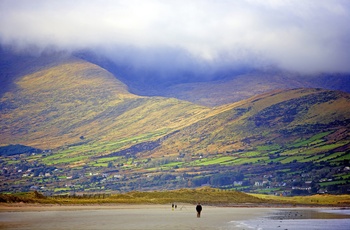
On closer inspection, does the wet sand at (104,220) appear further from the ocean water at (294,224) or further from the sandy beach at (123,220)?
the ocean water at (294,224)

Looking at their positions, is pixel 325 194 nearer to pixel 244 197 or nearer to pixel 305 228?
pixel 244 197

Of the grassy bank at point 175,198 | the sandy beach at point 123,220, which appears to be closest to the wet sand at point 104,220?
the sandy beach at point 123,220

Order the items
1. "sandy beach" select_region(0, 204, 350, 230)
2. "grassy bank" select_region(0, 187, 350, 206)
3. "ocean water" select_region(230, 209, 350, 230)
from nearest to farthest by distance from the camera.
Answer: "sandy beach" select_region(0, 204, 350, 230)
"ocean water" select_region(230, 209, 350, 230)
"grassy bank" select_region(0, 187, 350, 206)

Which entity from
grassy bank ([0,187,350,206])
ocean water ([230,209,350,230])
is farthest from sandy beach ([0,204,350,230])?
grassy bank ([0,187,350,206])

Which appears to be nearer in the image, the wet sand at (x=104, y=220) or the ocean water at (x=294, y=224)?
the wet sand at (x=104, y=220)

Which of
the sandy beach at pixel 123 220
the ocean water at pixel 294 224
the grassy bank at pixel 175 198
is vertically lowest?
the ocean water at pixel 294 224

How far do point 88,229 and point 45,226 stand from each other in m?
5.39

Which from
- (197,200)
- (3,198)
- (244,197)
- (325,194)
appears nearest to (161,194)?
(197,200)

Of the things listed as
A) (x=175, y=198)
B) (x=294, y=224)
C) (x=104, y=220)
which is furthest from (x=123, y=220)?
(x=175, y=198)

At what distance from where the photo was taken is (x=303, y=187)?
193375 millimetres

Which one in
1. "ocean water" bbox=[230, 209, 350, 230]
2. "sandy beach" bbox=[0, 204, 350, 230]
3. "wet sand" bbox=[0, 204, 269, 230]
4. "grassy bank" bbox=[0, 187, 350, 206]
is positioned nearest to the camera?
"wet sand" bbox=[0, 204, 269, 230]

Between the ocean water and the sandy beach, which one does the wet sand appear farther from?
the ocean water

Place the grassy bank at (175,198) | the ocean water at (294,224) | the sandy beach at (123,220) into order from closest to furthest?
the sandy beach at (123,220) → the ocean water at (294,224) → the grassy bank at (175,198)

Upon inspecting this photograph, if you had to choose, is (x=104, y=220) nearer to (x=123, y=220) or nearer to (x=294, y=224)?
(x=123, y=220)
